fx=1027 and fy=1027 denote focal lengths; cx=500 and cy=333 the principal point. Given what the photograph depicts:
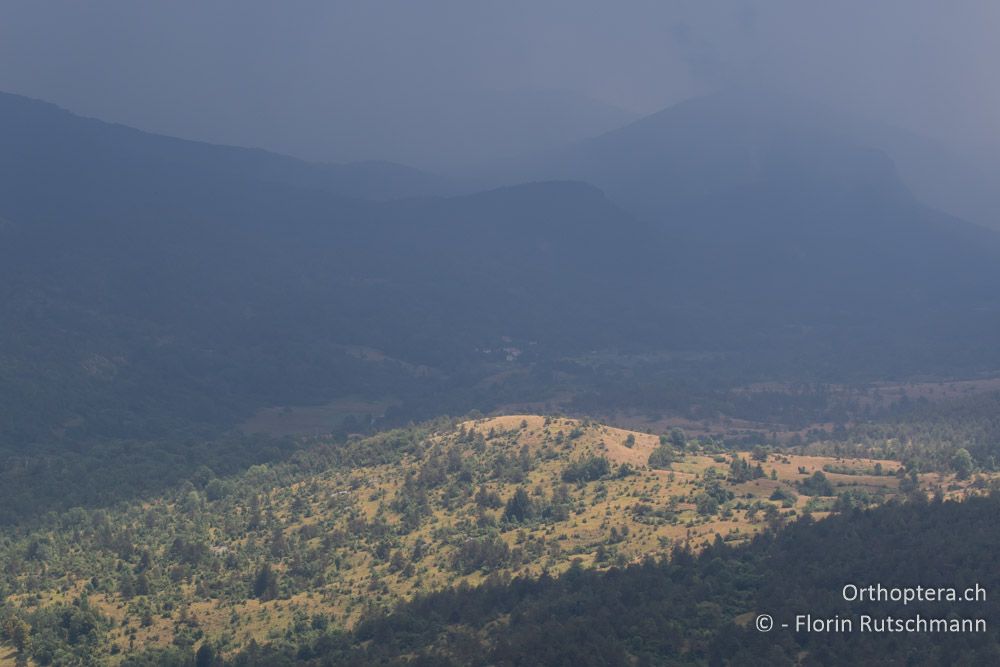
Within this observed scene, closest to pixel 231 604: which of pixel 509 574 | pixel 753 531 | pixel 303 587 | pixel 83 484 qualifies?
pixel 303 587

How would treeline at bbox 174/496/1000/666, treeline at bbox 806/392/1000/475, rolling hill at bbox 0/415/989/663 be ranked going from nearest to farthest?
treeline at bbox 174/496/1000/666
rolling hill at bbox 0/415/989/663
treeline at bbox 806/392/1000/475

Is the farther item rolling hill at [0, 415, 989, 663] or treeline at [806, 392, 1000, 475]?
treeline at [806, 392, 1000, 475]

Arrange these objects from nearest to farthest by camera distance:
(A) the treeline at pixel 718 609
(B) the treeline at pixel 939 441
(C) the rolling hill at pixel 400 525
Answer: (A) the treeline at pixel 718 609
(C) the rolling hill at pixel 400 525
(B) the treeline at pixel 939 441

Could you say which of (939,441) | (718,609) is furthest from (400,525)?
(939,441)

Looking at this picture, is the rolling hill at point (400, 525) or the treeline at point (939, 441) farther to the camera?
the treeline at point (939, 441)

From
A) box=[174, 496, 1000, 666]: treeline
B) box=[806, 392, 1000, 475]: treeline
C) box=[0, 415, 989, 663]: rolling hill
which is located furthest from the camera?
box=[806, 392, 1000, 475]: treeline

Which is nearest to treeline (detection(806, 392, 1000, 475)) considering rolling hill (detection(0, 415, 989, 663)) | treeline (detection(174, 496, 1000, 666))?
rolling hill (detection(0, 415, 989, 663))

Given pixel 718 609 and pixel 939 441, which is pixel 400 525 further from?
pixel 939 441

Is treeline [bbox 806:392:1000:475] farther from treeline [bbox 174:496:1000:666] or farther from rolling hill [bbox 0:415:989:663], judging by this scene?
treeline [bbox 174:496:1000:666]

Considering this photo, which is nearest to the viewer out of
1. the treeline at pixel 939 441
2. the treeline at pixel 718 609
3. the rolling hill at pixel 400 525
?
the treeline at pixel 718 609

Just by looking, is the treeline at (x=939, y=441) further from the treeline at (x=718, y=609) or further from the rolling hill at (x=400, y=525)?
the treeline at (x=718, y=609)

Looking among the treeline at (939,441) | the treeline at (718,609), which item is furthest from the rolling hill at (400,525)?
the treeline at (718,609)

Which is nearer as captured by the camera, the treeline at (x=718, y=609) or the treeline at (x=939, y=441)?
the treeline at (x=718, y=609)

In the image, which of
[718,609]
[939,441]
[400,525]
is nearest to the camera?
[718,609]
